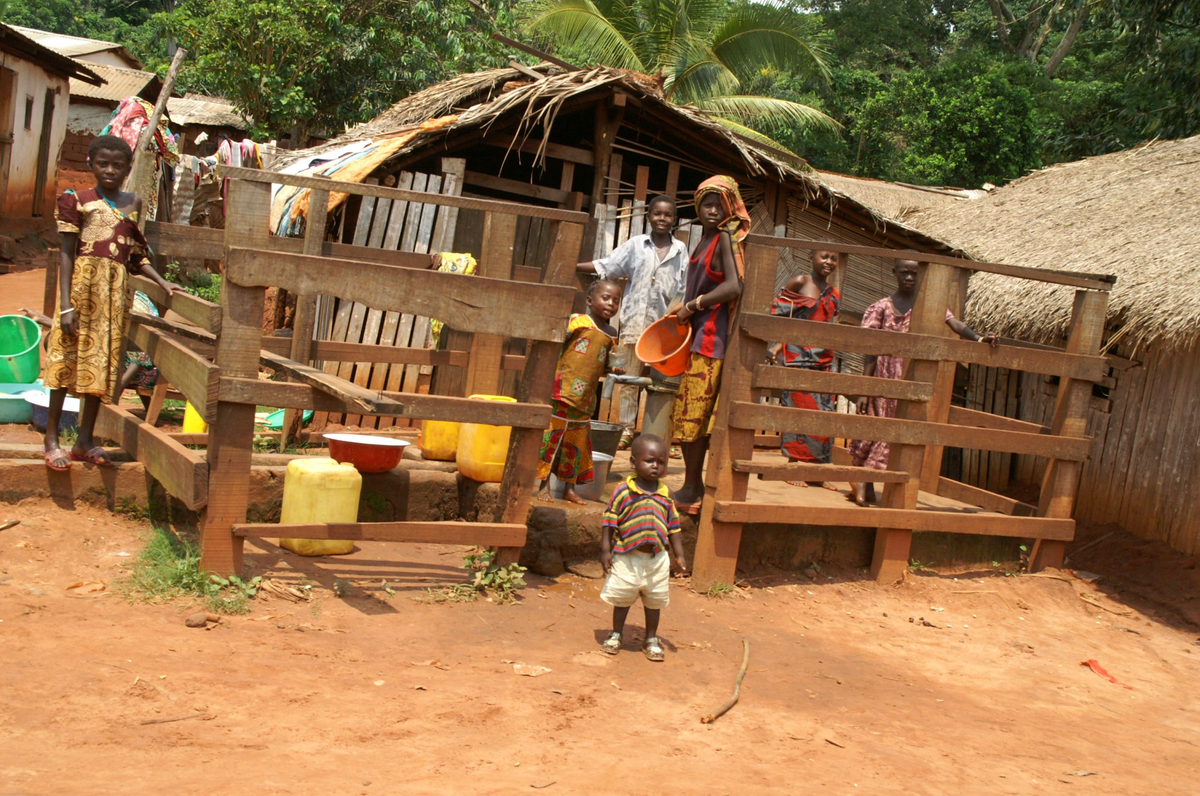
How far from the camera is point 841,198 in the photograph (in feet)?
28.6

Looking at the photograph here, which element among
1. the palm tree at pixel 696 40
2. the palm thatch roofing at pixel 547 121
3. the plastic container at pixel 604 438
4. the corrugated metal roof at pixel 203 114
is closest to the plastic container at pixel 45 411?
the palm thatch roofing at pixel 547 121

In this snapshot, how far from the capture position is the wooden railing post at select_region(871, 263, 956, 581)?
5.73 metres

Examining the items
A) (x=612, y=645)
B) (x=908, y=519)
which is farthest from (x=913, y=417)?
(x=612, y=645)

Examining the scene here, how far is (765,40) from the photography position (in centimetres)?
1808

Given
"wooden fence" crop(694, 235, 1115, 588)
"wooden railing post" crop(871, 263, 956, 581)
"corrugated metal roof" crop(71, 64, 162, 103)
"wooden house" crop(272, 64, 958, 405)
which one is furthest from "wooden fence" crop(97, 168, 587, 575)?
"corrugated metal roof" crop(71, 64, 162, 103)

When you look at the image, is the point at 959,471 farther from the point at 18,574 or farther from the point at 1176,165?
the point at 18,574

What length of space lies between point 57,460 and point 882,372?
189 inches

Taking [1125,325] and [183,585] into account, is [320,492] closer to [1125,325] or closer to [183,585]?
[183,585]

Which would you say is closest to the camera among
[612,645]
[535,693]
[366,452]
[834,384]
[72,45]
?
[535,693]

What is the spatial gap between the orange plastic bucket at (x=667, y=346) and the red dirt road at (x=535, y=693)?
121 centimetres

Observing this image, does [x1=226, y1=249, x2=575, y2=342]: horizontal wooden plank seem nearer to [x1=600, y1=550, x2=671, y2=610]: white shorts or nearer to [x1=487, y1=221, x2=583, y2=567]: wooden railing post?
[x1=487, y1=221, x2=583, y2=567]: wooden railing post

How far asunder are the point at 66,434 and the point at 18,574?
66.4 inches

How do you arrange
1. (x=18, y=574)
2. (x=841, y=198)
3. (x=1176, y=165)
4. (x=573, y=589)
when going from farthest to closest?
1. (x=1176, y=165)
2. (x=841, y=198)
3. (x=573, y=589)
4. (x=18, y=574)

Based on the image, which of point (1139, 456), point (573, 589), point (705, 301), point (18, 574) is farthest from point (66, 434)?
point (1139, 456)
